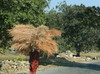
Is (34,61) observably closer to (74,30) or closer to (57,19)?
(57,19)

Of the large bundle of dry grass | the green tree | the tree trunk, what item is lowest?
the tree trunk

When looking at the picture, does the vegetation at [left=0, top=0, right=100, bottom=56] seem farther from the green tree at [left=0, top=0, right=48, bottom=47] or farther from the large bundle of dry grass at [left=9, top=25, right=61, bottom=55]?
the large bundle of dry grass at [left=9, top=25, right=61, bottom=55]

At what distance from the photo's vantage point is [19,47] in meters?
7.82

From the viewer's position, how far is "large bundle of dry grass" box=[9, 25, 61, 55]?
7.80 meters

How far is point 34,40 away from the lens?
7824 millimetres

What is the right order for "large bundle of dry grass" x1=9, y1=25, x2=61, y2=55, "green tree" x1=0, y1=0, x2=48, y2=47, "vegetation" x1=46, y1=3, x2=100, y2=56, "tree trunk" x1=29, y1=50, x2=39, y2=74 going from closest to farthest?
"tree trunk" x1=29, y1=50, x2=39, y2=74 → "large bundle of dry grass" x1=9, y1=25, x2=61, y2=55 → "green tree" x1=0, y1=0, x2=48, y2=47 → "vegetation" x1=46, y1=3, x2=100, y2=56

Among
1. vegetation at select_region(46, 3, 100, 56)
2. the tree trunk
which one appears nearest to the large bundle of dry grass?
the tree trunk

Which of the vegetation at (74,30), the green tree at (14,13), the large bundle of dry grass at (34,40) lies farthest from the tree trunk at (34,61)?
the vegetation at (74,30)

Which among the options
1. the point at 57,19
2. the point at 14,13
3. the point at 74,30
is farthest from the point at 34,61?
the point at 74,30

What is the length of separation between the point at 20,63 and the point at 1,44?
1261cm

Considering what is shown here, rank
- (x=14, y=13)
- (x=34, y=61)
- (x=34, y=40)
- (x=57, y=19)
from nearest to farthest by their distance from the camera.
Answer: (x=34, y=61), (x=34, y=40), (x=14, y=13), (x=57, y=19)

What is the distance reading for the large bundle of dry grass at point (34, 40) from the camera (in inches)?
307

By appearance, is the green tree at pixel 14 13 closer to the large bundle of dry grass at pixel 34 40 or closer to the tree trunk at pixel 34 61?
the large bundle of dry grass at pixel 34 40

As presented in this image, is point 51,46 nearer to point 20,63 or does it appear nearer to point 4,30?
point 4,30
